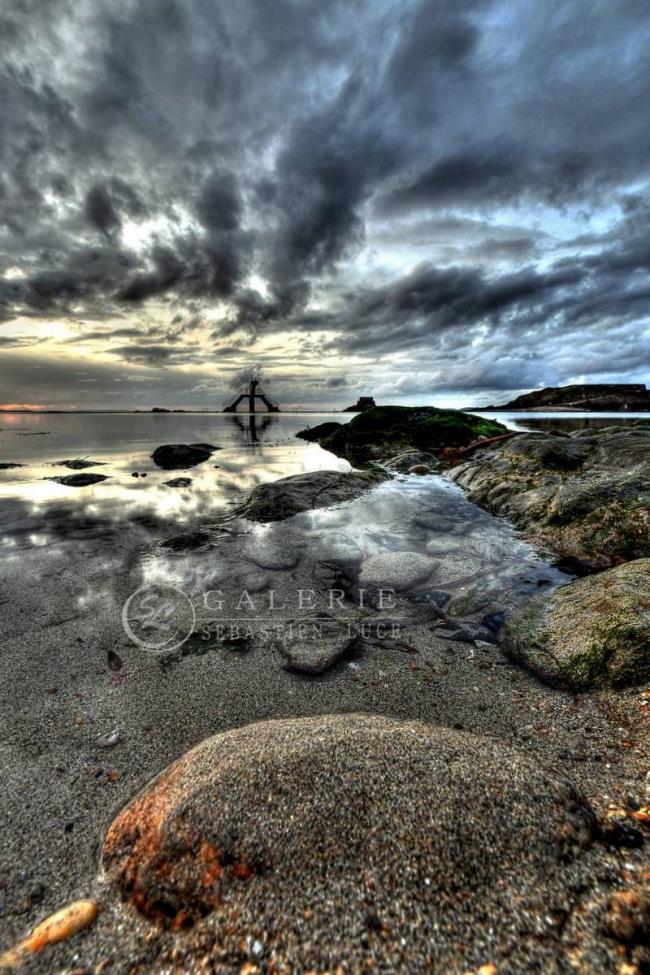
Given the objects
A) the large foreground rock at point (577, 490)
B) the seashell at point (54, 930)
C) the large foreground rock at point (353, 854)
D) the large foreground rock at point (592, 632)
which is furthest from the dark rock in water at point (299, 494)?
the seashell at point (54, 930)

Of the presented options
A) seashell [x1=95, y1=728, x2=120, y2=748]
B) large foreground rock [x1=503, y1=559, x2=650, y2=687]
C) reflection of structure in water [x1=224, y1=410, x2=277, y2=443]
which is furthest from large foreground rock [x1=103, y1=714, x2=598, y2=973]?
reflection of structure in water [x1=224, y1=410, x2=277, y2=443]

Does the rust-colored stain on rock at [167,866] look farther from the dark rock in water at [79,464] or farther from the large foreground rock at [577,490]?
the dark rock in water at [79,464]

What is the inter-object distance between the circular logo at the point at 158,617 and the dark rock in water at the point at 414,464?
12.4m

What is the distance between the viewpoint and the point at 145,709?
3.41 m

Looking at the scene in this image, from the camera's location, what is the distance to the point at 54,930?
1.75m

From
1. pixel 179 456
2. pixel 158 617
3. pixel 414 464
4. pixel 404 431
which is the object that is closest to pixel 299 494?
pixel 158 617

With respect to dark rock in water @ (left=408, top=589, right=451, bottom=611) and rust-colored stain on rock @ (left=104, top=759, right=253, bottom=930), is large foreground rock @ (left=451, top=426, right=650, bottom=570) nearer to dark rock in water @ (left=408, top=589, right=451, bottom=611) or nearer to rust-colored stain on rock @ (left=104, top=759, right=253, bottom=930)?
dark rock in water @ (left=408, top=589, right=451, bottom=611)

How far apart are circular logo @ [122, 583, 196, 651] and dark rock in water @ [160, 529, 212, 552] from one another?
1.63 metres

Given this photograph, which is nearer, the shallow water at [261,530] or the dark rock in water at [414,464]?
the shallow water at [261,530]

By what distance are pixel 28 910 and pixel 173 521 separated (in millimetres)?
7922

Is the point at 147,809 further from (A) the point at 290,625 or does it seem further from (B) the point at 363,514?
(B) the point at 363,514

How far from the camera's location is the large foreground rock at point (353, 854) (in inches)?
64.2

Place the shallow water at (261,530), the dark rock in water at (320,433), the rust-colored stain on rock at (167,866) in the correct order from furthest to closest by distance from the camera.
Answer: the dark rock in water at (320,433) < the shallow water at (261,530) < the rust-colored stain on rock at (167,866)

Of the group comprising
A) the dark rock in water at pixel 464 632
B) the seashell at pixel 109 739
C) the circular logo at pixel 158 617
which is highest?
the seashell at pixel 109 739
